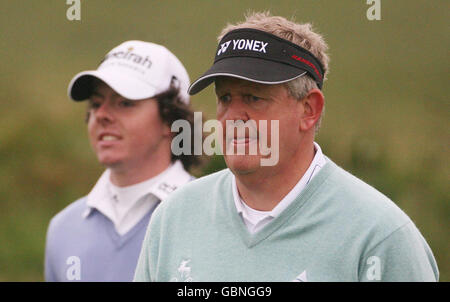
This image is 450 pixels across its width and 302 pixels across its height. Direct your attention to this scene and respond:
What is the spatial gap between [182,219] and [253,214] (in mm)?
275

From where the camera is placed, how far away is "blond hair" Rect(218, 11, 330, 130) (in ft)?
9.02

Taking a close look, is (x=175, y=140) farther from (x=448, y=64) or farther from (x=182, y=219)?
(x=448, y=64)

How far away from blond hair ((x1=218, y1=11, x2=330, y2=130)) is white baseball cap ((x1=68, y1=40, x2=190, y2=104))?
4.11 feet

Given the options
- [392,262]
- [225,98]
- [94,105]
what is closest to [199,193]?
[225,98]

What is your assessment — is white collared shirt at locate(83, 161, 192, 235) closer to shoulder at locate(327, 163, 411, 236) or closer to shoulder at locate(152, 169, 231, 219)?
shoulder at locate(152, 169, 231, 219)

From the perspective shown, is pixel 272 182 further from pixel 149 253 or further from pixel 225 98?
pixel 149 253

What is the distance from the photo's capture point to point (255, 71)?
265 centimetres

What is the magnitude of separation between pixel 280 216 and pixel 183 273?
0.39m

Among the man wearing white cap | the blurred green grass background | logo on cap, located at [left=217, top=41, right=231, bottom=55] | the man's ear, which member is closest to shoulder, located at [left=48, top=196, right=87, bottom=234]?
the man wearing white cap

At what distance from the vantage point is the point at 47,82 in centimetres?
895

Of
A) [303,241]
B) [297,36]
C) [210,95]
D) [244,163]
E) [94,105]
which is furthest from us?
[210,95]

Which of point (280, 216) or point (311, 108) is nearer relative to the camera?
point (280, 216)
